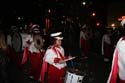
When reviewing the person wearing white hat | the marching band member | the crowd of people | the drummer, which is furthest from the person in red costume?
the marching band member

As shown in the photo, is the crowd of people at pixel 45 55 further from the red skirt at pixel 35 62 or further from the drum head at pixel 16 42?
the drum head at pixel 16 42

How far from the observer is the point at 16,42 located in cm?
1705

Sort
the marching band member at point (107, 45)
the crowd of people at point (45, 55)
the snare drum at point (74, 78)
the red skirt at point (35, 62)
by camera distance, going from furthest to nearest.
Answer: the marching band member at point (107, 45)
the red skirt at point (35, 62)
the crowd of people at point (45, 55)
the snare drum at point (74, 78)

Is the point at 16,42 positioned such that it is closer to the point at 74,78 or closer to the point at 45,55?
the point at 45,55

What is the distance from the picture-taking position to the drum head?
1655 centimetres

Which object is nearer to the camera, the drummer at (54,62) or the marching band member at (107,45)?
the drummer at (54,62)

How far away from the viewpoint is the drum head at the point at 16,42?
16547 millimetres

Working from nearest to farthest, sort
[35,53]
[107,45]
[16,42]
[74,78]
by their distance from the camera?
1. [74,78]
2. [35,53]
3. [16,42]
4. [107,45]

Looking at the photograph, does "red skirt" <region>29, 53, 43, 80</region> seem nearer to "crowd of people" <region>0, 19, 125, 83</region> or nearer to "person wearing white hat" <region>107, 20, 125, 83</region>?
"crowd of people" <region>0, 19, 125, 83</region>

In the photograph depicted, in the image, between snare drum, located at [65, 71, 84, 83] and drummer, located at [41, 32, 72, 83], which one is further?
drummer, located at [41, 32, 72, 83]

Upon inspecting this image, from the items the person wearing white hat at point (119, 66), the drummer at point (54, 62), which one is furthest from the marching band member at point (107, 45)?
the person wearing white hat at point (119, 66)

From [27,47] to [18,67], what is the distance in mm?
4076

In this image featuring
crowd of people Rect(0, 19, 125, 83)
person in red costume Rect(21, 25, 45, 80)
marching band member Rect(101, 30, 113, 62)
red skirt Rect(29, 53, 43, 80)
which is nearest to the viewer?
crowd of people Rect(0, 19, 125, 83)

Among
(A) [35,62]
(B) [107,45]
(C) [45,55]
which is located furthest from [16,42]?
(C) [45,55]
